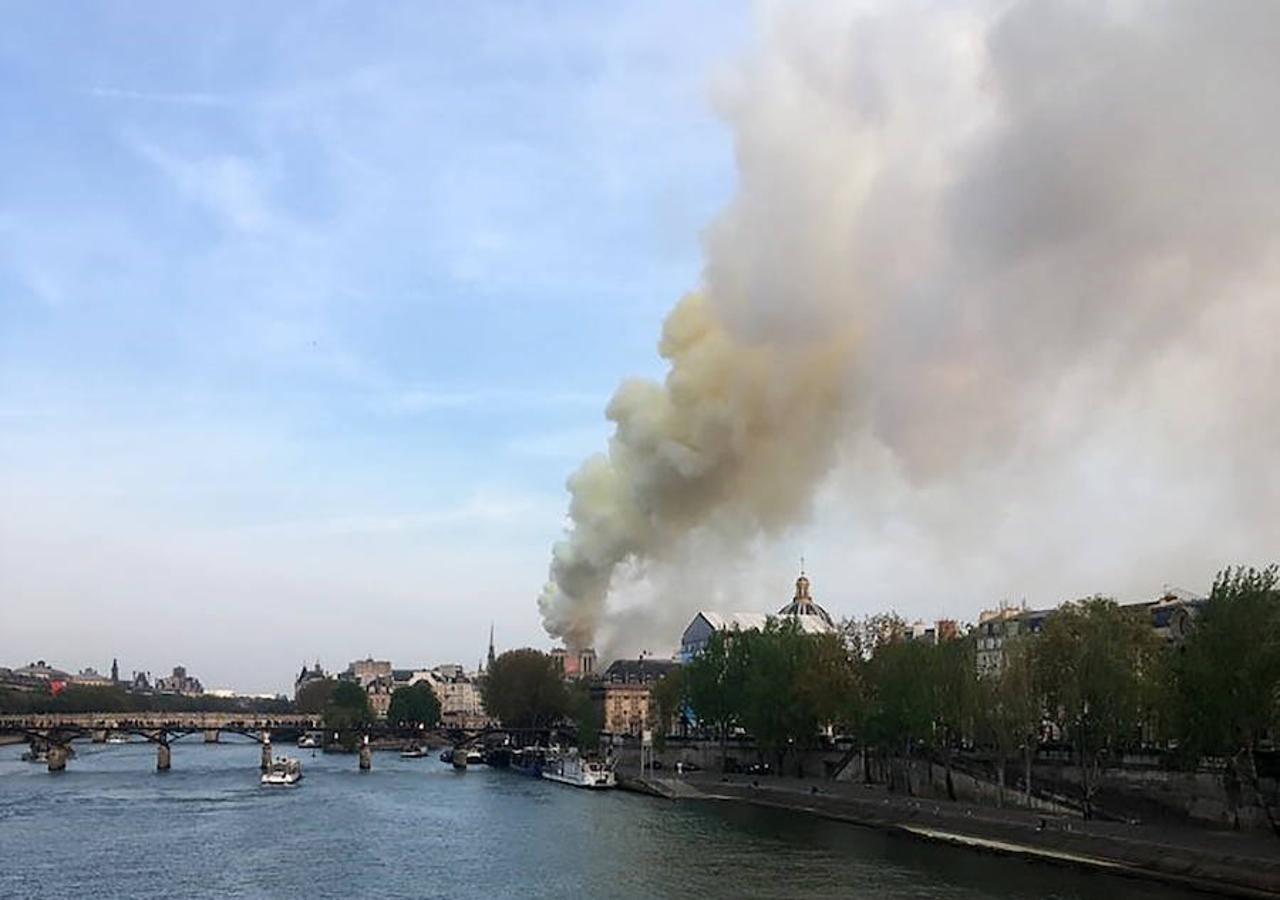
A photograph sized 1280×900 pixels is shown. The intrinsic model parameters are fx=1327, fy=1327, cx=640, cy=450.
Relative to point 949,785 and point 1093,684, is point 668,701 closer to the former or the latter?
point 949,785

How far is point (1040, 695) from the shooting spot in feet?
213

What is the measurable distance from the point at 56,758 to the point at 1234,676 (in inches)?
4283

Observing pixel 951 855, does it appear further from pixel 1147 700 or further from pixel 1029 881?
pixel 1147 700

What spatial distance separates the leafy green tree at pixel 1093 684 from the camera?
5972 cm

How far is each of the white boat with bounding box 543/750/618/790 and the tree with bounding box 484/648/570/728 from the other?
125ft

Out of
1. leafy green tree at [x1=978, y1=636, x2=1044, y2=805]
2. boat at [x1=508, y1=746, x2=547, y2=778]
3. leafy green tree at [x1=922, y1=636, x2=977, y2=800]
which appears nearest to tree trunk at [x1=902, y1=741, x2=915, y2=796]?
leafy green tree at [x1=922, y1=636, x2=977, y2=800]

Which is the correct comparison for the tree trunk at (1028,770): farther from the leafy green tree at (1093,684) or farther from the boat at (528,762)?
the boat at (528,762)

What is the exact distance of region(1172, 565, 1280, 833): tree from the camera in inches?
1998

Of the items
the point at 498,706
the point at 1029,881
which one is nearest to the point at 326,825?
the point at 1029,881

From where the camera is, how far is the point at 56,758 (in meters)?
125

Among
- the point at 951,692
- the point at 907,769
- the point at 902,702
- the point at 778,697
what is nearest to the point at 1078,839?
the point at 951,692

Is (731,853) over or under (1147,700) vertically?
under

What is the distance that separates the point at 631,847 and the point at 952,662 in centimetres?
2105

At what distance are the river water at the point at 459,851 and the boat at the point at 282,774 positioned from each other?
4272 mm
